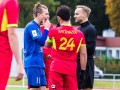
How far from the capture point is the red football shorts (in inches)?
431

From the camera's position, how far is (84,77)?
480 inches

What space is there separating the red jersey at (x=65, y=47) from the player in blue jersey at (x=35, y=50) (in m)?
0.68

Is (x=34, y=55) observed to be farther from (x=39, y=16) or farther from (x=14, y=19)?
(x=14, y=19)

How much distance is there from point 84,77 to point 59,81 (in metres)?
1.35

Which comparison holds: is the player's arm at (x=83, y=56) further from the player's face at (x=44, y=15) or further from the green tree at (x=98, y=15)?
the green tree at (x=98, y=15)

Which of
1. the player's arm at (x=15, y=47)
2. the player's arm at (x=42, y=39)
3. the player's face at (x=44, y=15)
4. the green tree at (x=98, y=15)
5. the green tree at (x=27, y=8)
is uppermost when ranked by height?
the green tree at (x=98, y=15)

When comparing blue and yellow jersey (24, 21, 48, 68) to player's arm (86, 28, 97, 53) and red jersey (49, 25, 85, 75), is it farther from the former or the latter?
player's arm (86, 28, 97, 53)

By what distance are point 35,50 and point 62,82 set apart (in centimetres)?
111

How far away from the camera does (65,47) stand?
1088 centimetres

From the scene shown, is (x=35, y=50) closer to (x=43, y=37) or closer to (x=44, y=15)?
(x=43, y=37)

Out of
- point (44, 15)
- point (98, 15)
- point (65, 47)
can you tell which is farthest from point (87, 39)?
point (98, 15)

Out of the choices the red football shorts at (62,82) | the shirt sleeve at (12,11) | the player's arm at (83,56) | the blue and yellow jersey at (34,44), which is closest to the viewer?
the shirt sleeve at (12,11)

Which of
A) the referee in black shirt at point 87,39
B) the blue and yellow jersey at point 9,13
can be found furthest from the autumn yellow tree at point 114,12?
the blue and yellow jersey at point 9,13

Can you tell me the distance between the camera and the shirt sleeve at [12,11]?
7.36 meters
